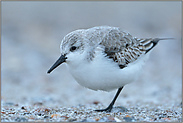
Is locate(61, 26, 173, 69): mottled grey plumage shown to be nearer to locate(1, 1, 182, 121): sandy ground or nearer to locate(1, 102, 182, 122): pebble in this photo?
locate(1, 102, 182, 122): pebble

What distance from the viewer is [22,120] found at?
4621mm

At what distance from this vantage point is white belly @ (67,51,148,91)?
4.97 metres

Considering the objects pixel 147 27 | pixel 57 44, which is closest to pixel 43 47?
pixel 57 44

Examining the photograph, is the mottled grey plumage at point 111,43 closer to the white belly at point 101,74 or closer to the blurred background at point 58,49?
the white belly at point 101,74

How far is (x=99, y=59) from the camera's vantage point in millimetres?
5012

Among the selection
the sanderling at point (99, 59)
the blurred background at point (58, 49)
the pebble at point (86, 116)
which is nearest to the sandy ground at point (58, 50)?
the blurred background at point (58, 49)

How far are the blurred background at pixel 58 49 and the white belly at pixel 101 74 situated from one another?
1949mm

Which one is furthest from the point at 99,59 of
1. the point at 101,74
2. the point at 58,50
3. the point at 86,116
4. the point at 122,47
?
the point at 58,50

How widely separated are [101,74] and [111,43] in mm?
792

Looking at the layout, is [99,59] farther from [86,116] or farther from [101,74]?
[86,116]

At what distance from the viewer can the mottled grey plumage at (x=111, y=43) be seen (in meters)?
5.14

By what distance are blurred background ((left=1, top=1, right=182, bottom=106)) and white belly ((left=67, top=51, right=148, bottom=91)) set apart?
1.95 metres

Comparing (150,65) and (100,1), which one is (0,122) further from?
(100,1)

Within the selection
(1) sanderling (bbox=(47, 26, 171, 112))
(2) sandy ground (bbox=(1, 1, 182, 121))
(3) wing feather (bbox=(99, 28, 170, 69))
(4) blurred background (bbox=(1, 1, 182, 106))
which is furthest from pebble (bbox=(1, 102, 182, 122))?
(4) blurred background (bbox=(1, 1, 182, 106))
